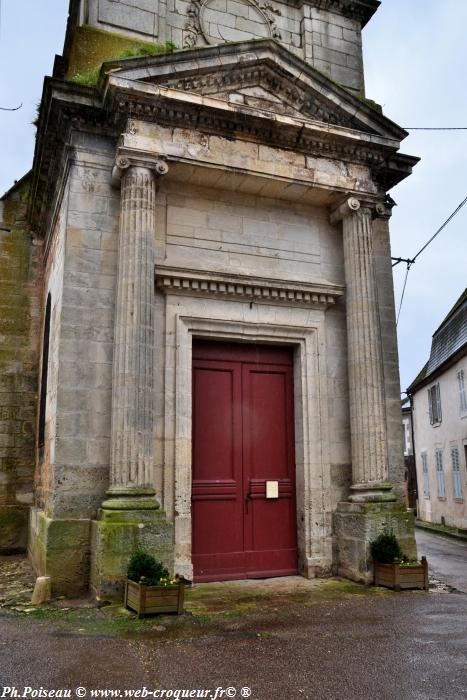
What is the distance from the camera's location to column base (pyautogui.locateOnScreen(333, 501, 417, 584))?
7.55m

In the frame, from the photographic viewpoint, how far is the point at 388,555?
7.36 m

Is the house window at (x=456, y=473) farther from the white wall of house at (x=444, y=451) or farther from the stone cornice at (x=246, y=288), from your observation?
the stone cornice at (x=246, y=288)

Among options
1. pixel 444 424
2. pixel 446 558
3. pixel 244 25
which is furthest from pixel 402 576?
pixel 444 424

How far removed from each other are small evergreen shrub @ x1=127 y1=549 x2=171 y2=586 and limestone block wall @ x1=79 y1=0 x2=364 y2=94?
7037 millimetres

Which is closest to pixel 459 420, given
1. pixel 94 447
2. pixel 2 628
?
pixel 94 447

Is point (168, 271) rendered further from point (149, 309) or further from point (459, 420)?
point (459, 420)

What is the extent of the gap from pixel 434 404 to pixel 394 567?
54.8 feet

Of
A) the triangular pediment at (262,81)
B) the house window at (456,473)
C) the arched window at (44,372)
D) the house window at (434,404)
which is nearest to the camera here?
the triangular pediment at (262,81)

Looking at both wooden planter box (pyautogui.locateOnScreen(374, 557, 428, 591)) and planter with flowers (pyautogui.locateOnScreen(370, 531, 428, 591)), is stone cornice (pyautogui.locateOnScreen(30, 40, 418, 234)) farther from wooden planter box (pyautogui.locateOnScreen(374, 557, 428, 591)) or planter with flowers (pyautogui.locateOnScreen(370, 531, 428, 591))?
wooden planter box (pyautogui.locateOnScreen(374, 557, 428, 591))

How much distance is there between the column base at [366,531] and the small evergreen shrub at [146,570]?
103 inches

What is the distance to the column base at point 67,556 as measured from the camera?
686cm

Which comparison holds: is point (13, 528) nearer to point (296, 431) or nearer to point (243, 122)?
point (296, 431)

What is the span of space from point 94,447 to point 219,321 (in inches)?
90.8

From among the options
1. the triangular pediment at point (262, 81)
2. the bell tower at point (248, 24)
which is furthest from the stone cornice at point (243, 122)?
the bell tower at point (248, 24)
